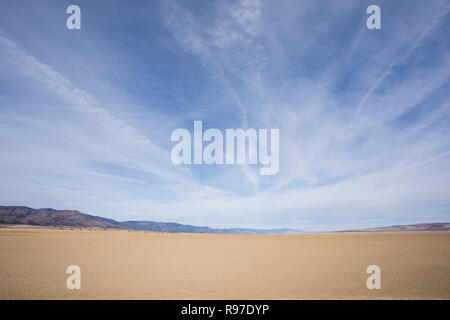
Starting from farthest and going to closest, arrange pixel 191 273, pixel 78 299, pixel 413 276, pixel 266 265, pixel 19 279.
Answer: pixel 266 265 → pixel 191 273 → pixel 413 276 → pixel 19 279 → pixel 78 299

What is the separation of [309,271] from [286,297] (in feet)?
15.2

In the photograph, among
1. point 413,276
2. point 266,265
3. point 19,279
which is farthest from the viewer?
point 266,265

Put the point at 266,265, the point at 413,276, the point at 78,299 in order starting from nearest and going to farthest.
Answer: the point at 78,299 → the point at 413,276 → the point at 266,265

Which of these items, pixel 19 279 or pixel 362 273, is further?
pixel 362 273

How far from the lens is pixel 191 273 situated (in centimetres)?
1127

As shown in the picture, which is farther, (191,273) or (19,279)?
(191,273)
